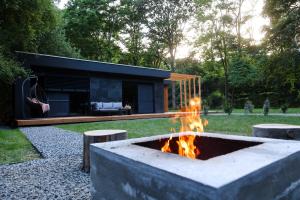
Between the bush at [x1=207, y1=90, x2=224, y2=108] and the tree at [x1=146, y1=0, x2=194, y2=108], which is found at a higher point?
the tree at [x1=146, y1=0, x2=194, y2=108]

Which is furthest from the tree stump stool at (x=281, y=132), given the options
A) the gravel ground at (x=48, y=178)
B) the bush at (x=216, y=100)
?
the bush at (x=216, y=100)

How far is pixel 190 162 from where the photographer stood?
1578 millimetres

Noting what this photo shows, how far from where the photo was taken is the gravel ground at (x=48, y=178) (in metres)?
2.70

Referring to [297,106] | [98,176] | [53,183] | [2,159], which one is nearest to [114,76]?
[2,159]

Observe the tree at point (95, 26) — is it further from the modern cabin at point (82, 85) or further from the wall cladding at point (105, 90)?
the wall cladding at point (105, 90)

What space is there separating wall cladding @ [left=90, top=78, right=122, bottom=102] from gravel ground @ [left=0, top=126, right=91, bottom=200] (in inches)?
332

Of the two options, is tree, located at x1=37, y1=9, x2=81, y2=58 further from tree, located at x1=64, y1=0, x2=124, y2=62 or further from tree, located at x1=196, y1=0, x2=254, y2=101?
tree, located at x1=196, y1=0, x2=254, y2=101

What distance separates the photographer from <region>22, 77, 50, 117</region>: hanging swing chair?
9.90 metres

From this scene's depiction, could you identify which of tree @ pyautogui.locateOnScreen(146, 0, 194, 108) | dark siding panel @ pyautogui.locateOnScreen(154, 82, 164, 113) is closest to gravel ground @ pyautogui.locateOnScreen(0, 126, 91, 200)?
dark siding panel @ pyautogui.locateOnScreen(154, 82, 164, 113)

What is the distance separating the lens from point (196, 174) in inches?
51.6

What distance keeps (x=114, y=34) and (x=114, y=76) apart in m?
14.9

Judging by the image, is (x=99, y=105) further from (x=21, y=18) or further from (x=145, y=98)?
(x=21, y=18)

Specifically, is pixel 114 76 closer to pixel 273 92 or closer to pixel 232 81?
pixel 232 81

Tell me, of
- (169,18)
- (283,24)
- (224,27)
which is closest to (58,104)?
(283,24)
